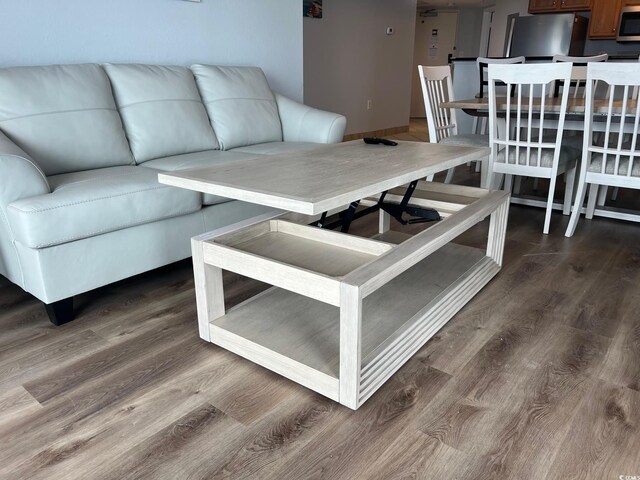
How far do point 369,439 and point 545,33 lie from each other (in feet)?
20.6

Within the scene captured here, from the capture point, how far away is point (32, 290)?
1.64 m

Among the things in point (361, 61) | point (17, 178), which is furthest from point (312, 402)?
point (361, 61)

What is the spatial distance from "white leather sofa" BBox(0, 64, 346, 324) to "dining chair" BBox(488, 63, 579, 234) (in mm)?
930

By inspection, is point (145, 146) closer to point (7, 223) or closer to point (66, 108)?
point (66, 108)

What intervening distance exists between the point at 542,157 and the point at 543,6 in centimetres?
474

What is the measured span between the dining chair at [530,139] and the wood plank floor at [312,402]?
3.25 feet

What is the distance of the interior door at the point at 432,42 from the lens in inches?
336

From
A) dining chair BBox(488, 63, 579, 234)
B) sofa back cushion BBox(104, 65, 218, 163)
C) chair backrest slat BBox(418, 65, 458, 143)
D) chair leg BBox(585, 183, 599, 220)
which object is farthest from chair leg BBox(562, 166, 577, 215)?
sofa back cushion BBox(104, 65, 218, 163)

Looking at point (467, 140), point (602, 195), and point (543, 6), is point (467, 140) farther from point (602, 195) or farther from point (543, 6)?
point (543, 6)

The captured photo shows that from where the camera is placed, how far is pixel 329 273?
1.38 m

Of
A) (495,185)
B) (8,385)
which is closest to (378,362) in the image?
(8,385)

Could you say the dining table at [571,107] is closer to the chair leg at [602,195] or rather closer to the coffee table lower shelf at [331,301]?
the chair leg at [602,195]

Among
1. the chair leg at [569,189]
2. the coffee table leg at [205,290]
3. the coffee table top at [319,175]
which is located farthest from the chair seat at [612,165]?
the coffee table leg at [205,290]

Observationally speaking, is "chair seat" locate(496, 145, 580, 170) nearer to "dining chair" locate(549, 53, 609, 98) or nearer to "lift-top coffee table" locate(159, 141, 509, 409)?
"dining chair" locate(549, 53, 609, 98)
